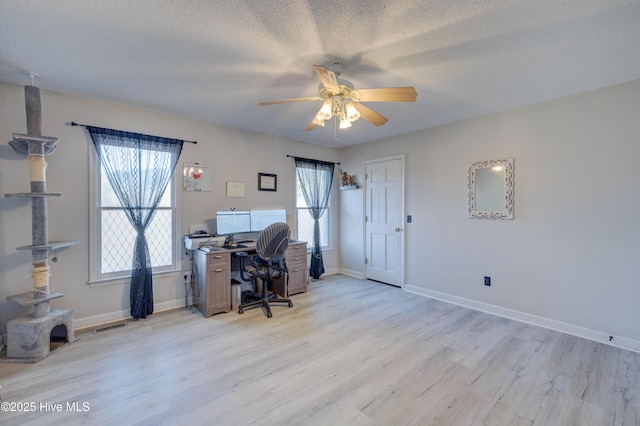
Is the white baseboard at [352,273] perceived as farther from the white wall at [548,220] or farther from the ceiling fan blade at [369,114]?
the ceiling fan blade at [369,114]

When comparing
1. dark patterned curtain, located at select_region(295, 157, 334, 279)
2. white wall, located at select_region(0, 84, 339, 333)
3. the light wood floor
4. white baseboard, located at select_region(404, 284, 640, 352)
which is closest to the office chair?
the light wood floor

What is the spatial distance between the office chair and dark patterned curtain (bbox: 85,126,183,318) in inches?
42.8

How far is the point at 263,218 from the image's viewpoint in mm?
4266

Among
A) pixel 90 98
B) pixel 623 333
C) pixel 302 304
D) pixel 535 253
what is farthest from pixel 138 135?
pixel 623 333

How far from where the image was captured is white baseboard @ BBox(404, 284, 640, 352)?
8.57ft

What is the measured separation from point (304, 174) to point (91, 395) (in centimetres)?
379

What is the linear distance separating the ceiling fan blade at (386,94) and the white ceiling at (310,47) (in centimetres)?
28

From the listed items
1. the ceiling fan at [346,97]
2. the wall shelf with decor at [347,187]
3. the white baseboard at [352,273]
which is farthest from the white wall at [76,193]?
the white baseboard at [352,273]

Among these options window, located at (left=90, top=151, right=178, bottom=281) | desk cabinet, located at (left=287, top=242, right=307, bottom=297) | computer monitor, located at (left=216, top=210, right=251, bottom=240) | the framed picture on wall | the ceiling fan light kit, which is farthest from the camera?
the framed picture on wall

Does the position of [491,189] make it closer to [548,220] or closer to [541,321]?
[548,220]

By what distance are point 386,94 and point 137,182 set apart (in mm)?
2922

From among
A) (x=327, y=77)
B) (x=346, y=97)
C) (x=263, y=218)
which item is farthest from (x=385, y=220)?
(x=327, y=77)

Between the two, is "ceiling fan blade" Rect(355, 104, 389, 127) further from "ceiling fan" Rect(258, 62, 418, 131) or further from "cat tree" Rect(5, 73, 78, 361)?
"cat tree" Rect(5, 73, 78, 361)

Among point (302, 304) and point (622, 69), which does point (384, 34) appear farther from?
point (302, 304)
